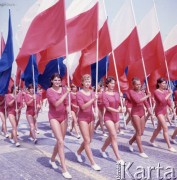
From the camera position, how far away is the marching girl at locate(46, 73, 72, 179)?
5273mm

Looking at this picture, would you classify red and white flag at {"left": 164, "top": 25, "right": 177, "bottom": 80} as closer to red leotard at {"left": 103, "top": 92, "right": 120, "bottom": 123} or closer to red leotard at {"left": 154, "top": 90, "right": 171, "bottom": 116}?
red leotard at {"left": 154, "top": 90, "right": 171, "bottom": 116}

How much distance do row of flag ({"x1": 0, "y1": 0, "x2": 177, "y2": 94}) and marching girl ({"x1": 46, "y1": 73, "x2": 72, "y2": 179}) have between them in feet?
1.79

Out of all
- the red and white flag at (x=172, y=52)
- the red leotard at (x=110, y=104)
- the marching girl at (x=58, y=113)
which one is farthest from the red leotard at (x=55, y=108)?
the red and white flag at (x=172, y=52)

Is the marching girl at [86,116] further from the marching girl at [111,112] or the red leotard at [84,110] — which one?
the marching girl at [111,112]

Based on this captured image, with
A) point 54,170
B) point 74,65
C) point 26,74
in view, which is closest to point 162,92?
point 74,65

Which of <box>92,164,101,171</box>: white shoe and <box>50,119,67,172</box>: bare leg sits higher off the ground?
<box>50,119,67,172</box>: bare leg

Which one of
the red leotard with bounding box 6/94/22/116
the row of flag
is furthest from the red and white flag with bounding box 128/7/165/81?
the red leotard with bounding box 6/94/22/116

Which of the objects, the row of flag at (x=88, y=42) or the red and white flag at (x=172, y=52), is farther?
the red and white flag at (x=172, y=52)

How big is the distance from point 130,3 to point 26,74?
13.9 feet

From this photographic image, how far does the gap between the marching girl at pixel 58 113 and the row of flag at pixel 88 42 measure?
21.5 inches

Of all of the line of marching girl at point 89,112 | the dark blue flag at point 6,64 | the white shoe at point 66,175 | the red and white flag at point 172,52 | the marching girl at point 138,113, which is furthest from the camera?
the red and white flag at point 172,52

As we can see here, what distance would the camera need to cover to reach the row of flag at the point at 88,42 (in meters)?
6.88

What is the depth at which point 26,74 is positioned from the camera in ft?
32.0

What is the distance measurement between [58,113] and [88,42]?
253cm
